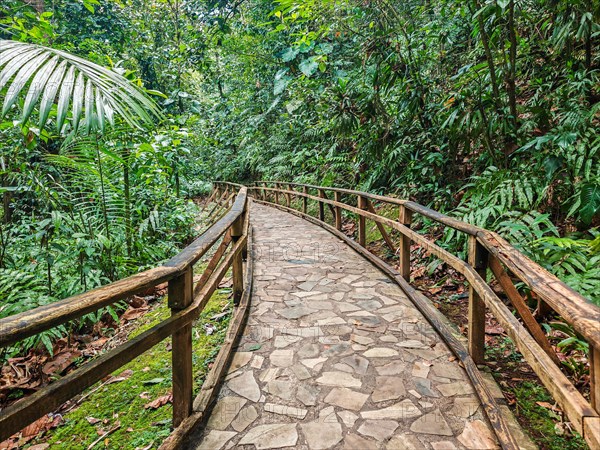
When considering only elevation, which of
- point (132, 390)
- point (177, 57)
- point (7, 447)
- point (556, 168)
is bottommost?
point (7, 447)

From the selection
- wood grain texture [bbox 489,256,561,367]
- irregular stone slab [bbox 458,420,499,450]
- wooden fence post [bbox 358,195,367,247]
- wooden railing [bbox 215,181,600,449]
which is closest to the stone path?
irregular stone slab [bbox 458,420,499,450]

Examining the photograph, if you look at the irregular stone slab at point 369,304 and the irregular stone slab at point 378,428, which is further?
the irregular stone slab at point 369,304

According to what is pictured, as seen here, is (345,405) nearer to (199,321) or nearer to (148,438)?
(148,438)

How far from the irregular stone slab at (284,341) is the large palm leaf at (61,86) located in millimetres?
1947

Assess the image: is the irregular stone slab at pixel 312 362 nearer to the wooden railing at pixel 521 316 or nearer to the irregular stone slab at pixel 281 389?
the irregular stone slab at pixel 281 389

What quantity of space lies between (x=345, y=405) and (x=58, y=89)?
2.12m

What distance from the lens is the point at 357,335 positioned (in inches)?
115

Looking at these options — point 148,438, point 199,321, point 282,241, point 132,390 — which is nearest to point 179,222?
point 282,241

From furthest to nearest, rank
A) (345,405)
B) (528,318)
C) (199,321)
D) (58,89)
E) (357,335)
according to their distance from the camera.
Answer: (199,321) → (357,335) → (345,405) → (528,318) → (58,89)

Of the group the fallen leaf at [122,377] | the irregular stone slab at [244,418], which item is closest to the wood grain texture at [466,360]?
the irregular stone slab at [244,418]

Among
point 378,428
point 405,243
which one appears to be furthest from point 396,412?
point 405,243

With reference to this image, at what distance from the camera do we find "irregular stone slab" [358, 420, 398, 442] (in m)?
1.82

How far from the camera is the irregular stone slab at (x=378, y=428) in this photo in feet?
5.97

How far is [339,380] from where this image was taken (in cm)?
231
